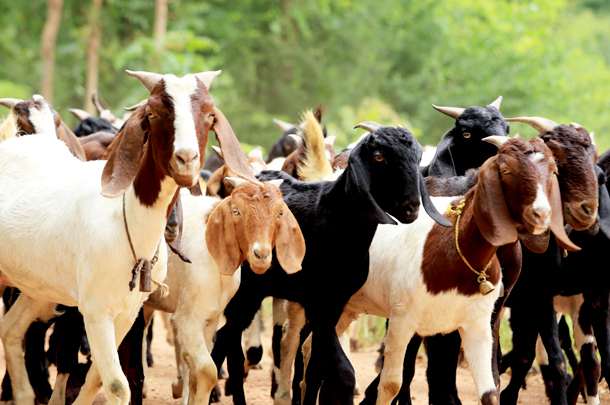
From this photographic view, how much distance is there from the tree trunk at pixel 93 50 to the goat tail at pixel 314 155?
15.8m

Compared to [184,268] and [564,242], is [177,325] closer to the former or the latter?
[184,268]

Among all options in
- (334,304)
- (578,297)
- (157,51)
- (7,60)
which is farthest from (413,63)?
(334,304)

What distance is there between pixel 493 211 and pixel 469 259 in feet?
1.53

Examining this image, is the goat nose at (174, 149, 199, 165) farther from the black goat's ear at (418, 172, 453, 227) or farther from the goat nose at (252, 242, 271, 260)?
the black goat's ear at (418, 172, 453, 227)

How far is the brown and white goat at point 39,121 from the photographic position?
6.38 meters

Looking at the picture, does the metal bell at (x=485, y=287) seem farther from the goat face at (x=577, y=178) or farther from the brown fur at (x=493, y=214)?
the goat face at (x=577, y=178)

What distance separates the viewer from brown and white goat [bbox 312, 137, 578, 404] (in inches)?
188

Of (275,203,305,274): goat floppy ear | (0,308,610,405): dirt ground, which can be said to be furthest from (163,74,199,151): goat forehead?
(0,308,610,405): dirt ground

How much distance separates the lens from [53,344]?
7418mm

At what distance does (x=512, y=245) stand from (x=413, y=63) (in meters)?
22.1

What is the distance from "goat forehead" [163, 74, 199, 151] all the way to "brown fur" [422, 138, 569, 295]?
1920 mm

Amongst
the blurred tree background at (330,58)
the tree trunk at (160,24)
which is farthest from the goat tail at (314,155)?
the blurred tree background at (330,58)

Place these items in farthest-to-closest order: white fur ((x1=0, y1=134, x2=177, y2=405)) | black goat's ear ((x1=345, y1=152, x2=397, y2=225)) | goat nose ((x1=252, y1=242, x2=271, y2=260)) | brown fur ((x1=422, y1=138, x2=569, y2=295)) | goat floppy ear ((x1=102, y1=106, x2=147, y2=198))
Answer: black goat's ear ((x1=345, y1=152, x2=397, y2=225)) < goat nose ((x1=252, y1=242, x2=271, y2=260)) < brown fur ((x1=422, y1=138, x2=569, y2=295)) < white fur ((x1=0, y1=134, x2=177, y2=405)) < goat floppy ear ((x1=102, y1=106, x2=147, y2=198))

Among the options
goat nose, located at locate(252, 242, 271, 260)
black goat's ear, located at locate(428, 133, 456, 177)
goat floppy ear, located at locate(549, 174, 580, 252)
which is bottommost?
goat nose, located at locate(252, 242, 271, 260)
